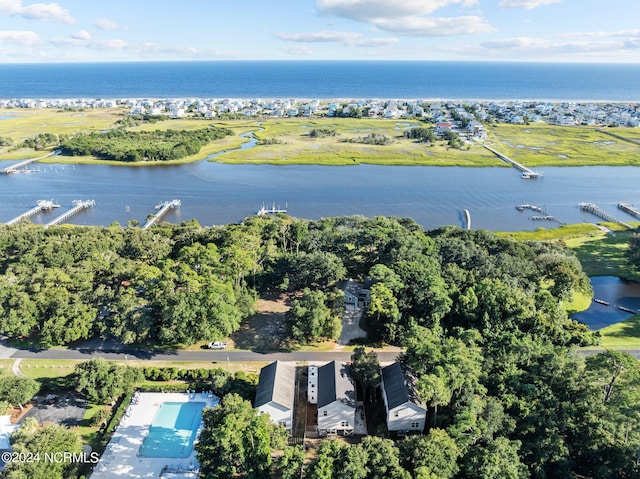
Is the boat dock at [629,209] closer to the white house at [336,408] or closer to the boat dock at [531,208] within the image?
the boat dock at [531,208]

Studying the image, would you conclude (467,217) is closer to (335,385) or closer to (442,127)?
Result: (335,385)

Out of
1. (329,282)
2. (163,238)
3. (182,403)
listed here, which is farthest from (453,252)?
(163,238)

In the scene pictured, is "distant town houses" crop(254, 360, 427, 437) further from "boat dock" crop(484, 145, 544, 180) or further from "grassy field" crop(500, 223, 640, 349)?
"boat dock" crop(484, 145, 544, 180)

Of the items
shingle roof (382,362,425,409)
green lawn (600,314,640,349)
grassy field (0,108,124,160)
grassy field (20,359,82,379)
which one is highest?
grassy field (0,108,124,160)

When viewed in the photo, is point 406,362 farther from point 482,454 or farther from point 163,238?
point 163,238

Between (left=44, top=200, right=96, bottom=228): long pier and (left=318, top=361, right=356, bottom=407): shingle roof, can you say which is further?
(left=44, top=200, right=96, bottom=228): long pier

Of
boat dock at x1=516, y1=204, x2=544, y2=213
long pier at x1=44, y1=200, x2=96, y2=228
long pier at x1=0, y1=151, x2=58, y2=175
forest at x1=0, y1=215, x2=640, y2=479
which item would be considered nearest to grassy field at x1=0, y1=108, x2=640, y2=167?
long pier at x1=0, y1=151, x2=58, y2=175
